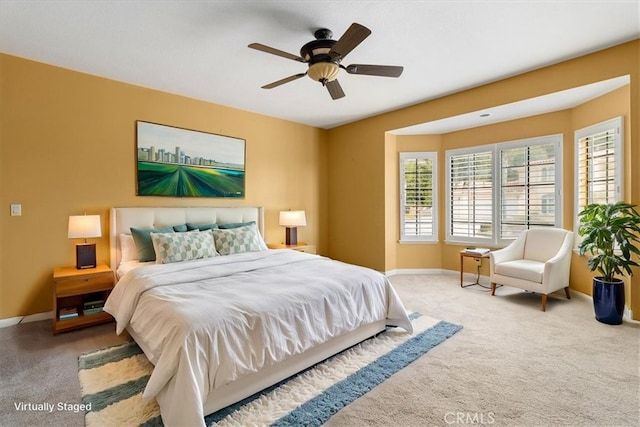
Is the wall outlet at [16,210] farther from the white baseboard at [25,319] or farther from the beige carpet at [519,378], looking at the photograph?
the beige carpet at [519,378]

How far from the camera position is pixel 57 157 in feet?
10.8

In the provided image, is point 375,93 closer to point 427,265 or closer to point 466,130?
point 466,130

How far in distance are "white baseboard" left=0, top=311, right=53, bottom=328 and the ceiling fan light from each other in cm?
379

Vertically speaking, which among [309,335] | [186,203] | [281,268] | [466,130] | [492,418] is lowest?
[492,418]

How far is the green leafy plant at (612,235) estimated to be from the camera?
293 cm

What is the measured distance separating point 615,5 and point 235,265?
391 centimetres

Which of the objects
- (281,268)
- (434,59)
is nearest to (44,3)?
(281,268)

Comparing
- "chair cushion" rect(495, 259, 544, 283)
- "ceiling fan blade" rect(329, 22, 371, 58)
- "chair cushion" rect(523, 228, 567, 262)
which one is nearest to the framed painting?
"ceiling fan blade" rect(329, 22, 371, 58)

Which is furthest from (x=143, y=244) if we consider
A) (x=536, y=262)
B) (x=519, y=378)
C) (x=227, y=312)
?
(x=536, y=262)

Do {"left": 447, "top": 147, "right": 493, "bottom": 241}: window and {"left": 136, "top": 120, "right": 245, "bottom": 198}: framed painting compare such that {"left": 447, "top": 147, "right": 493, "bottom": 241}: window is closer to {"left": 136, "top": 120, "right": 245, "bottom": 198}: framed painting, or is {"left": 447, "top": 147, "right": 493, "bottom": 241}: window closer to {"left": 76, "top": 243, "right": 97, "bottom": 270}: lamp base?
{"left": 136, "top": 120, "right": 245, "bottom": 198}: framed painting

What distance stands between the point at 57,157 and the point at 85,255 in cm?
113

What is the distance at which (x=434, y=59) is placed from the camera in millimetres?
3170

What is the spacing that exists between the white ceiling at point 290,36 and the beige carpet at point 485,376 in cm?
277

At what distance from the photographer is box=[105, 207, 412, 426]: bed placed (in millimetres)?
1705
